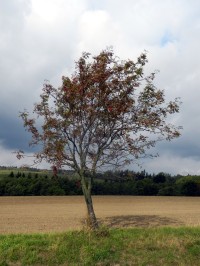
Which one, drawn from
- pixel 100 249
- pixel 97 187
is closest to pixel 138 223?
pixel 100 249

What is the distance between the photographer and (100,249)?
13.1 meters

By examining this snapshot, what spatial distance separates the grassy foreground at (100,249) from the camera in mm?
12586

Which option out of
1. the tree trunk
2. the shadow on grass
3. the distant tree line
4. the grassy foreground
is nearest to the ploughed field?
the shadow on grass

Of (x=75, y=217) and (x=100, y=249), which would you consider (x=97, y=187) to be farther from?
(x=100, y=249)

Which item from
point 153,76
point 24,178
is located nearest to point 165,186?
point 24,178

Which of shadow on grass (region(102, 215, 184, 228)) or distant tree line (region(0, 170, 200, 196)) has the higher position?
distant tree line (region(0, 170, 200, 196))

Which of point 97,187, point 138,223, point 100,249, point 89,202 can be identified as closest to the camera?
point 100,249

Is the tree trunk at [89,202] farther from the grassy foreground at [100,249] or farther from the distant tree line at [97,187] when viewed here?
the distant tree line at [97,187]

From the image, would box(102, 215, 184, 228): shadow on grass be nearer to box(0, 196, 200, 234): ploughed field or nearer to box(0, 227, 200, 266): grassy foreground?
box(0, 196, 200, 234): ploughed field

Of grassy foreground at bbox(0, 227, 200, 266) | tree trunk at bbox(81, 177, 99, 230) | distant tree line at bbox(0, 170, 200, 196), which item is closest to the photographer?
grassy foreground at bbox(0, 227, 200, 266)

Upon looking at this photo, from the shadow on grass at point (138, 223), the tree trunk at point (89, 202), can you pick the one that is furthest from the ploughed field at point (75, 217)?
the tree trunk at point (89, 202)

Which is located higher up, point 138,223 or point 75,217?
point 75,217

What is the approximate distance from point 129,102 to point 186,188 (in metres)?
49.8

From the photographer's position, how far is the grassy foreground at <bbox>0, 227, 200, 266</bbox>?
41.3ft
